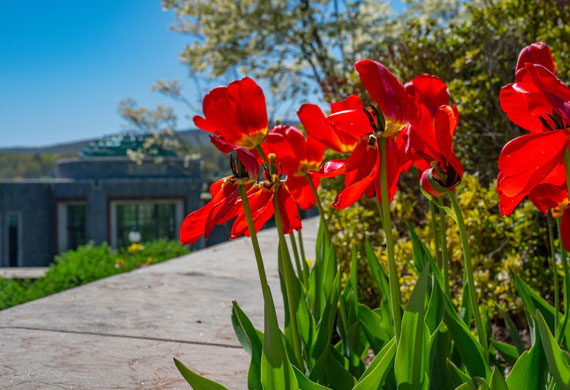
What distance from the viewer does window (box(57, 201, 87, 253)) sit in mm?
21172

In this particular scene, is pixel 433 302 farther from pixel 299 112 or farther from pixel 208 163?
pixel 208 163

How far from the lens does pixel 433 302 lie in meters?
0.96

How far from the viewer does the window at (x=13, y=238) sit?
20625 millimetres

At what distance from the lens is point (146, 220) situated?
21.2 m

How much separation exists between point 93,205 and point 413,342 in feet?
68.4

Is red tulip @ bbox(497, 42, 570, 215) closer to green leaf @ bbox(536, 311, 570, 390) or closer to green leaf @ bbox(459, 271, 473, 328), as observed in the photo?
green leaf @ bbox(536, 311, 570, 390)

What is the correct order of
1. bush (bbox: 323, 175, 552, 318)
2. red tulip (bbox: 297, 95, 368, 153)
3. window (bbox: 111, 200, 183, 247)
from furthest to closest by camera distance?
window (bbox: 111, 200, 183, 247) → bush (bbox: 323, 175, 552, 318) → red tulip (bbox: 297, 95, 368, 153)

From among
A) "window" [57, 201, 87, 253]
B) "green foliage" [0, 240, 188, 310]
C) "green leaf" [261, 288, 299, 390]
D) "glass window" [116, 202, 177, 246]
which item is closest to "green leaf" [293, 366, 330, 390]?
"green leaf" [261, 288, 299, 390]

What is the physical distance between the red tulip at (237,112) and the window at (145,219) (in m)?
20.0

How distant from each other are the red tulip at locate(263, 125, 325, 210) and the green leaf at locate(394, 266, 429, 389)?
439 millimetres

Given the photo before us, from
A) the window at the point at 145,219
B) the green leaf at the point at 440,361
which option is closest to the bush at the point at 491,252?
the green leaf at the point at 440,361

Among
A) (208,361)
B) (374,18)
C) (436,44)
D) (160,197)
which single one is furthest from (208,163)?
(208,361)

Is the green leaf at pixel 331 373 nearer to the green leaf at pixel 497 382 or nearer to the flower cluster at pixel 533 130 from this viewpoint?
the green leaf at pixel 497 382

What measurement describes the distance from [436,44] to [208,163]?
1890cm
